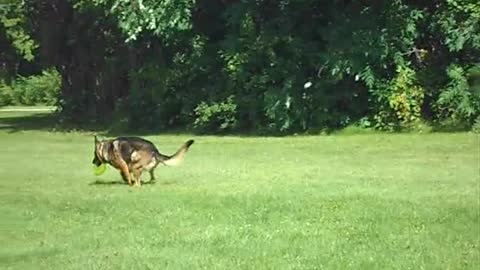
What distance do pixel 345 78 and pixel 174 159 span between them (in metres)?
14.7

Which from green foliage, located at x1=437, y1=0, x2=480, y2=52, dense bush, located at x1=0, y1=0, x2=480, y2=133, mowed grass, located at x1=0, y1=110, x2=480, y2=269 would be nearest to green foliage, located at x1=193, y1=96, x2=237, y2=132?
dense bush, located at x1=0, y1=0, x2=480, y2=133

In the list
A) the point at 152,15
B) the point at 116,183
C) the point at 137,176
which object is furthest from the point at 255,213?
the point at 152,15

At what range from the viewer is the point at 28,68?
63.5 metres

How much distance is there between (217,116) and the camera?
32.4 meters

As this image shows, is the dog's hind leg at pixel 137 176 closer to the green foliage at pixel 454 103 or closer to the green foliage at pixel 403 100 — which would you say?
the green foliage at pixel 454 103

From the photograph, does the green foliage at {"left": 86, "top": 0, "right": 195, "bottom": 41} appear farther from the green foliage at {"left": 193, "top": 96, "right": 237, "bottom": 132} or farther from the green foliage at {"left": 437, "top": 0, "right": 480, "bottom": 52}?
the green foliage at {"left": 437, "top": 0, "right": 480, "bottom": 52}

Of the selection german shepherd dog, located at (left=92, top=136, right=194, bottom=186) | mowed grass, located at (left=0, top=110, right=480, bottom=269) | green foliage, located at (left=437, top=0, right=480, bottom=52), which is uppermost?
green foliage, located at (left=437, top=0, right=480, bottom=52)

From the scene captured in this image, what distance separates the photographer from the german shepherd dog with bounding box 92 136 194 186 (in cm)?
1611

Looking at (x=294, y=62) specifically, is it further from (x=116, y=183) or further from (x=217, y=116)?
(x=116, y=183)

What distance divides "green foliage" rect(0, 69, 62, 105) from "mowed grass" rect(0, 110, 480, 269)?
39.1 metres

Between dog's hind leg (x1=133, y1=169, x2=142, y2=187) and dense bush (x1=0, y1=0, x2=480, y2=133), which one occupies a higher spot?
dense bush (x1=0, y1=0, x2=480, y2=133)

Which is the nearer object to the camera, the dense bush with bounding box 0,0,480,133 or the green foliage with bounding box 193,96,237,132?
the dense bush with bounding box 0,0,480,133

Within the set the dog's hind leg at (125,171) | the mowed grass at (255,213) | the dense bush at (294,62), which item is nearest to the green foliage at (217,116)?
the dense bush at (294,62)

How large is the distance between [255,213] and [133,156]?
3481 millimetres
